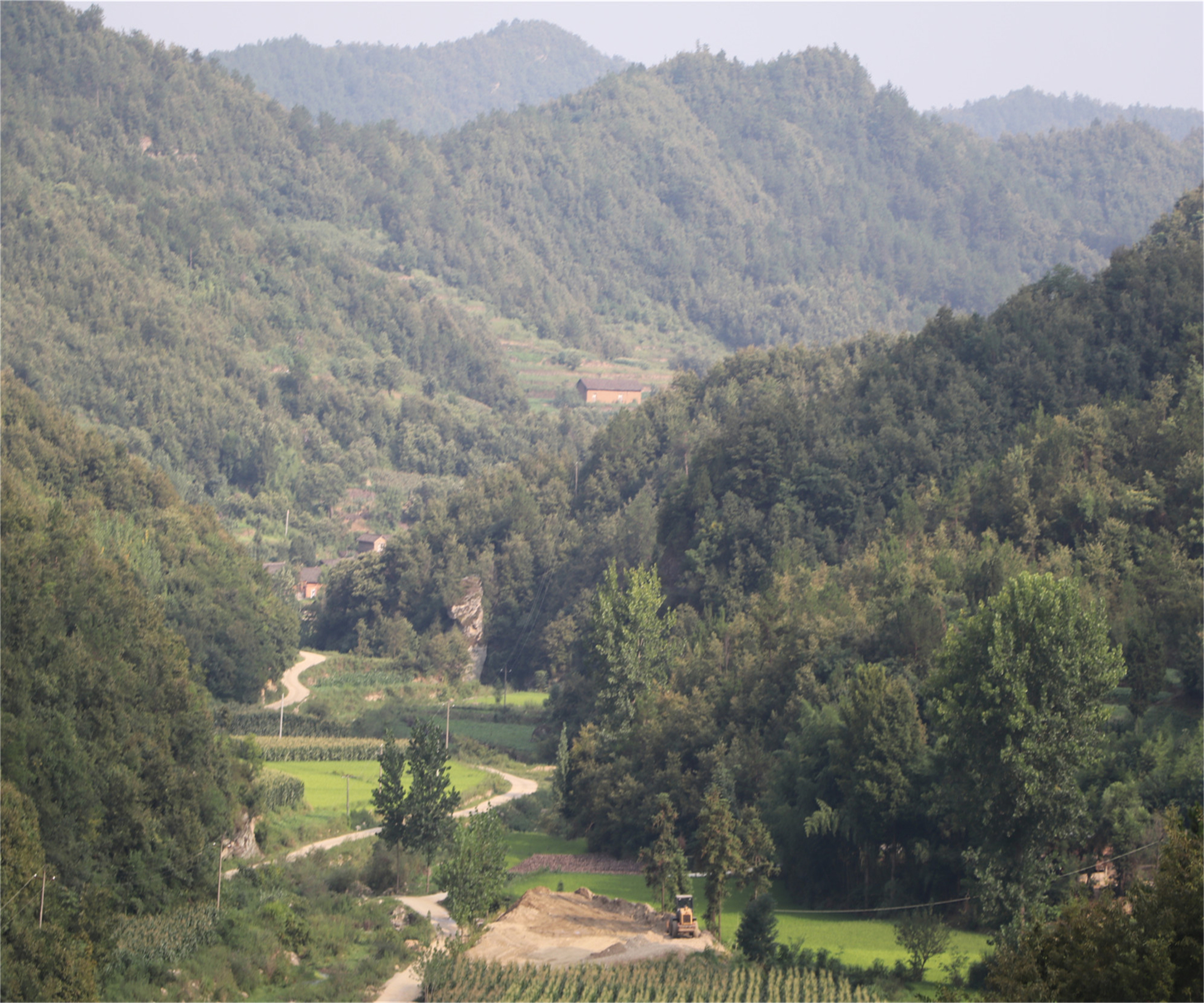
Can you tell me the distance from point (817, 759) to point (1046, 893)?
1025 centimetres

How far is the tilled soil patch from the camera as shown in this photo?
170 feet

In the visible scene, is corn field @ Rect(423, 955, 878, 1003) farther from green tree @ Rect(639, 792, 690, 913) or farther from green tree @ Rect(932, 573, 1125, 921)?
green tree @ Rect(932, 573, 1125, 921)

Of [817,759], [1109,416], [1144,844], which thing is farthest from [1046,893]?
[1109,416]

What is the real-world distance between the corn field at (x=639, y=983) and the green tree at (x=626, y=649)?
30.7 m

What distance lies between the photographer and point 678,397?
119000mm

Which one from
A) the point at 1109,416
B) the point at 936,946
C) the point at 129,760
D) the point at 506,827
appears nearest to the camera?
the point at 936,946

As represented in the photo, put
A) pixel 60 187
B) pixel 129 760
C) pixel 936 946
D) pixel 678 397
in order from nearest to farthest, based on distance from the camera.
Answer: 1. pixel 936 946
2. pixel 129 760
3. pixel 678 397
4. pixel 60 187

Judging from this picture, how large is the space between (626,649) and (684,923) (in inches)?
1150

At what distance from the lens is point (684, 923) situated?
38.7 m

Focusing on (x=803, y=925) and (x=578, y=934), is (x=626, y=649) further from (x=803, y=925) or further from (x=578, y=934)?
(x=578, y=934)

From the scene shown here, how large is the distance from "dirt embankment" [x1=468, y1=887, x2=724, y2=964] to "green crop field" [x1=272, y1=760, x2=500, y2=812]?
1856 centimetres

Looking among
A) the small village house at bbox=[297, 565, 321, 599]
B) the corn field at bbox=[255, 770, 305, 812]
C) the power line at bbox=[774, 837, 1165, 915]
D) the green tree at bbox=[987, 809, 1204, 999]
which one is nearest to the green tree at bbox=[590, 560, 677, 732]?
the corn field at bbox=[255, 770, 305, 812]

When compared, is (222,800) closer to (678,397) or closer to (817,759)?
(817,759)

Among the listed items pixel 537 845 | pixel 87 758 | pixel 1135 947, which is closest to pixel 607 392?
pixel 537 845
